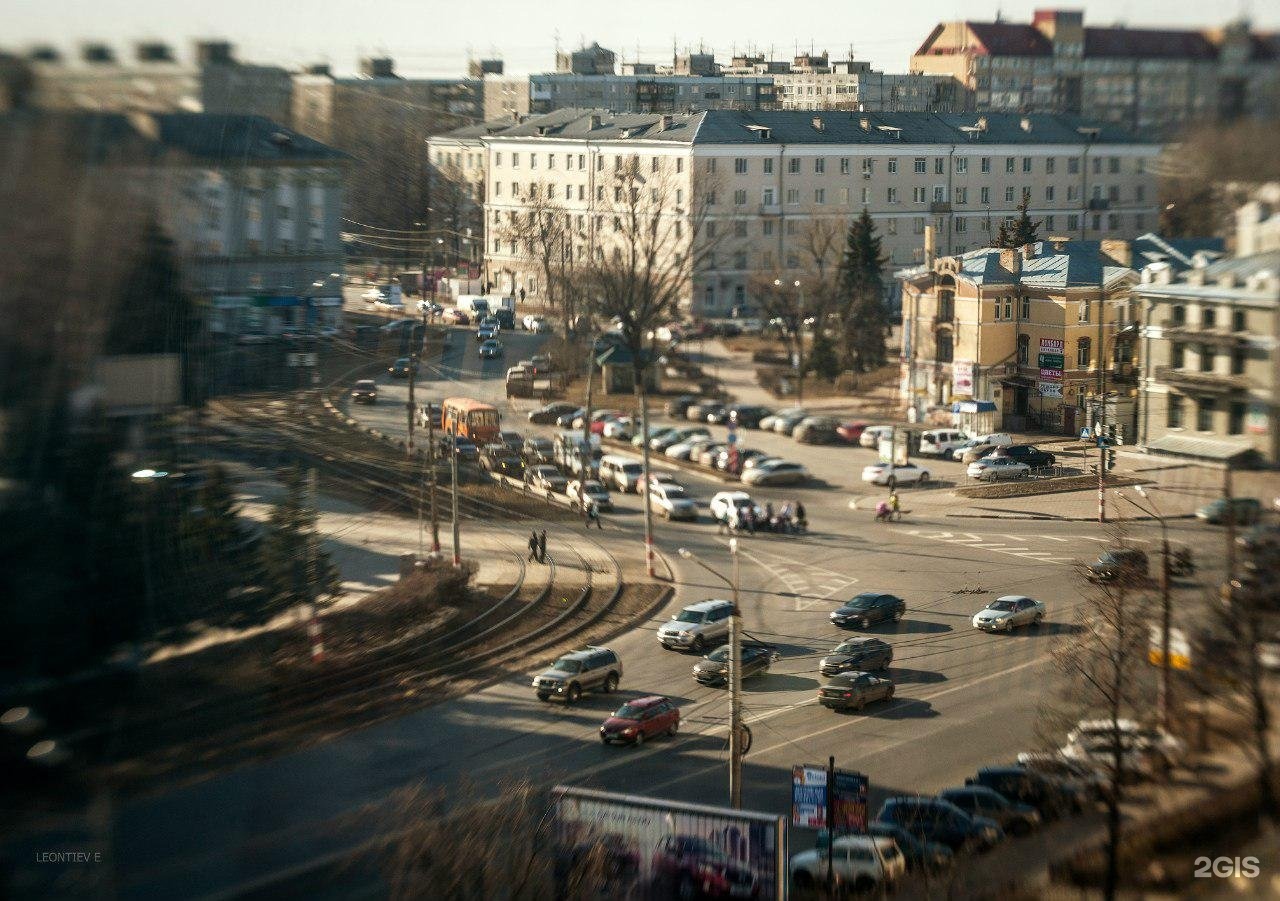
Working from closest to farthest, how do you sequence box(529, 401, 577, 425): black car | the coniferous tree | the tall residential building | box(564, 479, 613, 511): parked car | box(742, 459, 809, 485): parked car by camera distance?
the tall residential building < the coniferous tree < box(564, 479, 613, 511): parked car < box(529, 401, 577, 425): black car < box(742, 459, 809, 485): parked car

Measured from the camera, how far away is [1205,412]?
8.27 feet

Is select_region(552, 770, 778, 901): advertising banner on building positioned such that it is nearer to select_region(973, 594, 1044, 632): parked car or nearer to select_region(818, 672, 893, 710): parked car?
select_region(818, 672, 893, 710): parked car

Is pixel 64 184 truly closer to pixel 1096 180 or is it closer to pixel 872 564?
pixel 1096 180

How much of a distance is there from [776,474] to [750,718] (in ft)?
15.8

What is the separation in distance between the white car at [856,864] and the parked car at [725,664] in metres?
1.88

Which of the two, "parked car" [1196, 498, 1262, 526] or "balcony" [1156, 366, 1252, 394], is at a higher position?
"balcony" [1156, 366, 1252, 394]

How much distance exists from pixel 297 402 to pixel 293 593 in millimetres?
736

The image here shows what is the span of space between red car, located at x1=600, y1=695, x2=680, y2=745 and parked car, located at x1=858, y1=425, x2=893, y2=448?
4784 mm

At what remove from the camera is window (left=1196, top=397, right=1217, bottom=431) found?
250cm

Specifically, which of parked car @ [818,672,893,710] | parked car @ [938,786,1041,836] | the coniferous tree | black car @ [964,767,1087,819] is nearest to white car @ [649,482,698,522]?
the coniferous tree

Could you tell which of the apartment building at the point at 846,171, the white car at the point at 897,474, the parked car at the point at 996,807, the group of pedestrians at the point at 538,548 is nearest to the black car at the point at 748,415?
the apartment building at the point at 846,171

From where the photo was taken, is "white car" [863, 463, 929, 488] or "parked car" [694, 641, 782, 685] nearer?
"parked car" [694, 641, 782, 685]

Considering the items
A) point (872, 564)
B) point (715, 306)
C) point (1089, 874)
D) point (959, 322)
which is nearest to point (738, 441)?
point (715, 306)

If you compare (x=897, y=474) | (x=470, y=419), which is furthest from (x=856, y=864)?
(x=897, y=474)
